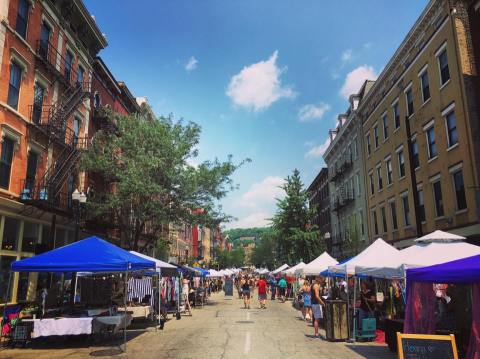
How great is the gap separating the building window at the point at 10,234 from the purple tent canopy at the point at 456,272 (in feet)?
53.7

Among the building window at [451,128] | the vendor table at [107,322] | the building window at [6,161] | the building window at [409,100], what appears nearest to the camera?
the vendor table at [107,322]

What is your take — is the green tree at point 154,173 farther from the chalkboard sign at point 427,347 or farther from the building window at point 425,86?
the chalkboard sign at point 427,347

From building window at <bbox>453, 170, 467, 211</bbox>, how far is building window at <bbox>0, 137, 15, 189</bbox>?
20.6 m

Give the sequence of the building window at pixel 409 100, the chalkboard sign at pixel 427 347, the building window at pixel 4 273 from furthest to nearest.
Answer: the building window at pixel 409 100 → the building window at pixel 4 273 → the chalkboard sign at pixel 427 347

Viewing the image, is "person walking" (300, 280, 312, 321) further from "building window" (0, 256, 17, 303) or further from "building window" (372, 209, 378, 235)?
"building window" (372, 209, 378, 235)

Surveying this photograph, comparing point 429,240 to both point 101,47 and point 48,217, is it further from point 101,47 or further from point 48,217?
point 101,47

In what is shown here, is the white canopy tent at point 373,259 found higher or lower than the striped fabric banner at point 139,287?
higher

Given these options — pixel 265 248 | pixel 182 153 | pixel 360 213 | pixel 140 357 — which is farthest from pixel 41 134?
pixel 265 248

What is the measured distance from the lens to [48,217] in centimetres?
2088

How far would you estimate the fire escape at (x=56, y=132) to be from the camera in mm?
19469

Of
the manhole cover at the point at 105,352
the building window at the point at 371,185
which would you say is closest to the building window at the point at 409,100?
the building window at the point at 371,185

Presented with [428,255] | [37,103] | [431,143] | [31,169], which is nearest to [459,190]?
[431,143]

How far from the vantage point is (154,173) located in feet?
82.3

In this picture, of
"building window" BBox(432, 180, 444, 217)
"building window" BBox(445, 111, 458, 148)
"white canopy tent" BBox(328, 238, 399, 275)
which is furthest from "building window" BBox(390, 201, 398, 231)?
"white canopy tent" BBox(328, 238, 399, 275)
